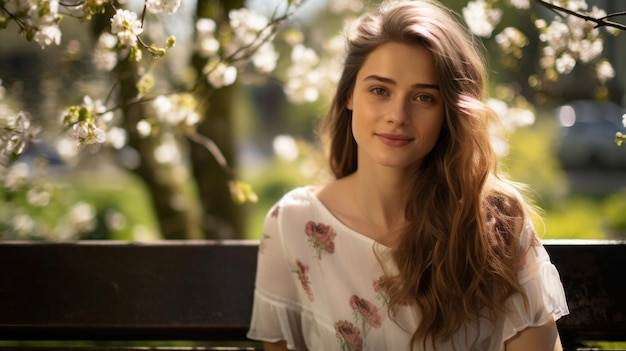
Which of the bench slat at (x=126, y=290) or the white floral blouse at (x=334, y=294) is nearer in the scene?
the white floral blouse at (x=334, y=294)

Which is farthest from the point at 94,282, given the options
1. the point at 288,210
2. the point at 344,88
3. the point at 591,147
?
the point at 591,147

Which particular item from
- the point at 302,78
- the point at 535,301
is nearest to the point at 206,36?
Result: the point at 302,78

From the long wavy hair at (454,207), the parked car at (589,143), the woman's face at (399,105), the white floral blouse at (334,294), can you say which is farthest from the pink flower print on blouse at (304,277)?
the parked car at (589,143)

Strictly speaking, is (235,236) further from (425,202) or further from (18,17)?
(18,17)

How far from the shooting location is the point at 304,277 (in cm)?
239

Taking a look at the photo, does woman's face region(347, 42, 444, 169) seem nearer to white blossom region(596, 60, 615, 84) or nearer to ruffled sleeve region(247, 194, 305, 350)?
ruffled sleeve region(247, 194, 305, 350)

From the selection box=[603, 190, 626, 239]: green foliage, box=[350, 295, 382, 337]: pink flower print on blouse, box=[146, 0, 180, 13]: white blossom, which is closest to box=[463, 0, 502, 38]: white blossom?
box=[350, 295, 382, 337]: pink flower print on blouse

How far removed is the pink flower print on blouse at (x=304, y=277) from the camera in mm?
2381

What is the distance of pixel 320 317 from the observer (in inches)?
92.8

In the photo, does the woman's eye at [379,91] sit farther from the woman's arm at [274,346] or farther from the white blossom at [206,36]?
the white blossom at [206,36]

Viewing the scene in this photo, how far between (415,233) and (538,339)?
444mm

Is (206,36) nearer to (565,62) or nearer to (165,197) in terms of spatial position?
(165,197)

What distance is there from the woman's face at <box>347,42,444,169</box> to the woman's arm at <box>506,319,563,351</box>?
0.57 metres

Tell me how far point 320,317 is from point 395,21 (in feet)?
Answer: 3.02
